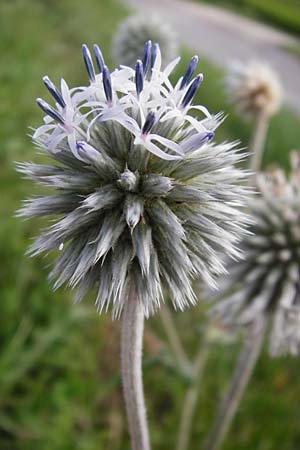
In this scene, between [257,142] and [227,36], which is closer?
[257,142]

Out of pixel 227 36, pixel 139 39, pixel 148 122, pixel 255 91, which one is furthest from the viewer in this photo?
pixel 227 36

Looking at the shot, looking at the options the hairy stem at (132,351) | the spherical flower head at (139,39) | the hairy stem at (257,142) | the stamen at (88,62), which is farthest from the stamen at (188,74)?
the spherical flower head at (139,39)

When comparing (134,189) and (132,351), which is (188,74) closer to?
(134,189)

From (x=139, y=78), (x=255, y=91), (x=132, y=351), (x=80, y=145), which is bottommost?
(x=132, y=351)

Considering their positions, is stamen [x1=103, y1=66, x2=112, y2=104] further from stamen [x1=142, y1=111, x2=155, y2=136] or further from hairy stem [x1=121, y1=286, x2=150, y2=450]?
hairy stem [x1=121, y1=286, x2=150, y2=450]

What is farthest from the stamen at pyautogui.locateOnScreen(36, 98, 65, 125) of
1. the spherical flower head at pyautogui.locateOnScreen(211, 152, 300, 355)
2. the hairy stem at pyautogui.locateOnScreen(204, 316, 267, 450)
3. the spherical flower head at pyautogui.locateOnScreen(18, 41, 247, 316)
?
the hairy stem at pyautogui.locateOnScreen(204, 316, 267, 450)

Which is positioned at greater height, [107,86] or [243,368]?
[107,86]

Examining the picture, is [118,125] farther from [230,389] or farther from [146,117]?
[230,389]

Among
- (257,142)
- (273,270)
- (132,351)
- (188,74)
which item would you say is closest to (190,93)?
(188,74)

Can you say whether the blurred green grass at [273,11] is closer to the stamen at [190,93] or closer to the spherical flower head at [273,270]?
the spherical flower head at [273,270]
